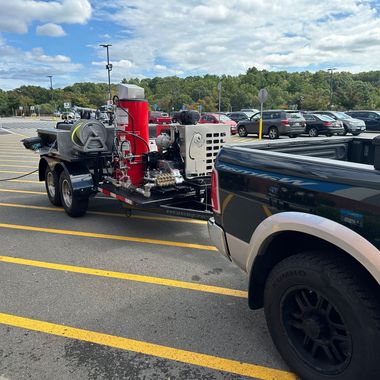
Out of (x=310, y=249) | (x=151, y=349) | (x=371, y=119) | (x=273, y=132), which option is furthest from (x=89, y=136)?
(x=371, y=119)

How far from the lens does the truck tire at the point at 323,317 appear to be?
204 cm

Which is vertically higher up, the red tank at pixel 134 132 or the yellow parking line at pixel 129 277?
the red tank at pixel 134 132

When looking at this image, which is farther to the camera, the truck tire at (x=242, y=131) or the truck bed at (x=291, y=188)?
the truck tire at (x=242, y=131)

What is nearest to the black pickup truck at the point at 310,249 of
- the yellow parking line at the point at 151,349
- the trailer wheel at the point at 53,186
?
the yellow parking line at the point at 151,349

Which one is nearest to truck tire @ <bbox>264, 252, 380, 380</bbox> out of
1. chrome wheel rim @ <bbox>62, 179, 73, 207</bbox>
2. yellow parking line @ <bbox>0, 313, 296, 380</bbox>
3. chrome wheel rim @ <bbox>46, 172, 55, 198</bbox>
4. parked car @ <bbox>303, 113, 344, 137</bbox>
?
yellow parking line @ <bbox>0, 313, 296, 380</bbox>

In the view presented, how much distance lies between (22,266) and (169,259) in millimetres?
1717

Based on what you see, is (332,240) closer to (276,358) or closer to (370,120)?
(276,358)

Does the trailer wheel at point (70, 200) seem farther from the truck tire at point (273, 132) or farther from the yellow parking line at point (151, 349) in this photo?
the truck tire at point (273, 132)

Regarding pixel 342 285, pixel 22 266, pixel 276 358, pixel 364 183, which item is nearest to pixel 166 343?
pixel 276 358

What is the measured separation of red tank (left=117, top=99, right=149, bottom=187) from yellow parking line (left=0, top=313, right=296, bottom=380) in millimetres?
2571

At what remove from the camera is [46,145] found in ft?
23.9

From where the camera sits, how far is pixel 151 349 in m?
2.92

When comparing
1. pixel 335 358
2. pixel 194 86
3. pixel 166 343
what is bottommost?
pixel 166 343

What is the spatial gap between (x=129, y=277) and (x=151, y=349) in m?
1.33
